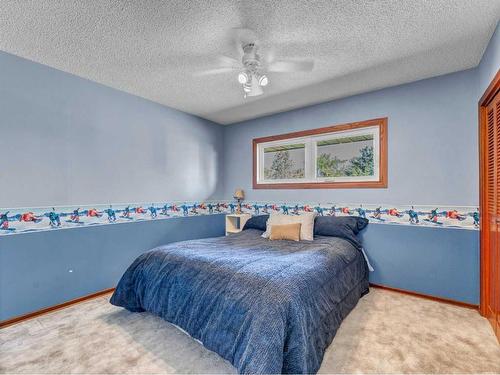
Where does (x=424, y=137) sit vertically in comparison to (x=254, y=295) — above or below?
above

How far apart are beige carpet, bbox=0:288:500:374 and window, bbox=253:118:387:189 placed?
61.5 inches

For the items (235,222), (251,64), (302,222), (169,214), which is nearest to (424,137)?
(302,222)

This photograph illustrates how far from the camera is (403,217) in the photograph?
3.00m

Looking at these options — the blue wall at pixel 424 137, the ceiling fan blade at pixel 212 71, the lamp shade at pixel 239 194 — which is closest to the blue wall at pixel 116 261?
the blue wall at pixel 424 137

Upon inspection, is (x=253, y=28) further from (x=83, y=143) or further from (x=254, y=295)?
(x=83, y=143)

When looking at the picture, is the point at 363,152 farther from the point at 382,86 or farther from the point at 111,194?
the point at 111,194

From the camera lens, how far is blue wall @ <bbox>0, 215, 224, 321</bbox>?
2348 millimetres

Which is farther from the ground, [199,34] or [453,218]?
[199,34]

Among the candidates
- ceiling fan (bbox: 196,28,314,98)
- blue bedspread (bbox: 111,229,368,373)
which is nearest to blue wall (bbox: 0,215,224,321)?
blue bedspread (bbox: 111,229,368,373)

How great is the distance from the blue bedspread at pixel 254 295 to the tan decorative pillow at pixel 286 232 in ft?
0.73

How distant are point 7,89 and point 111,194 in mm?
1364

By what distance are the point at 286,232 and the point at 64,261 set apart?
7.92 feet


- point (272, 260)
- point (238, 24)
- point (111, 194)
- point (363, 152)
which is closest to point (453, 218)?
point (363, 152)

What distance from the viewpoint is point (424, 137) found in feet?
9.45
